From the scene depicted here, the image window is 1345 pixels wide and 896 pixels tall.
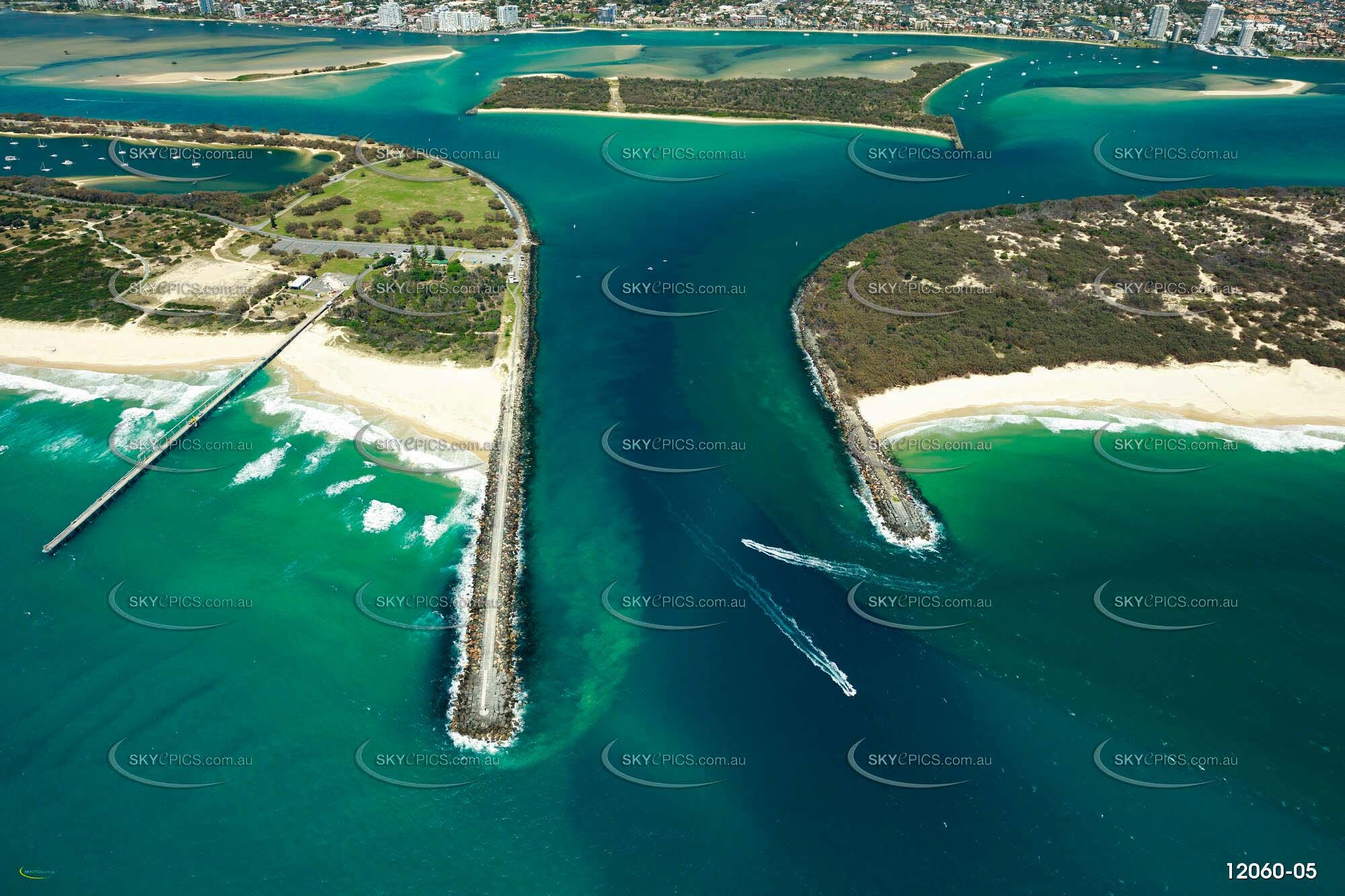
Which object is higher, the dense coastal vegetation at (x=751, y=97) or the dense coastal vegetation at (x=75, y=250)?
the dense coastal vegetation at (x=751, y=97)

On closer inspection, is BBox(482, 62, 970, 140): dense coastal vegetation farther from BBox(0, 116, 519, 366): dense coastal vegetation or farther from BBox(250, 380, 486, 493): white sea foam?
BBox(250, 380, 486, 493): white sea foam

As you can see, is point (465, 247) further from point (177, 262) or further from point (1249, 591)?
point (1249, 591)

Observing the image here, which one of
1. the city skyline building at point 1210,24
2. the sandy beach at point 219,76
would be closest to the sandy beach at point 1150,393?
the sandy beach at point 219,76

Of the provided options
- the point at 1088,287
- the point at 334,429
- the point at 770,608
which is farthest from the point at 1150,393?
the point at 334,429

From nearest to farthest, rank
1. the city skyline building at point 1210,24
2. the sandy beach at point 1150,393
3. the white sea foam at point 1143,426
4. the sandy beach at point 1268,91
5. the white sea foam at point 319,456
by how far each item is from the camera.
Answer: the white sea foam at point 319,456 → the white sea foam at point 1143,426 → the sandy beach at point 1150,393 → the sandy beach at point 1268,91 → the city skyline building at point 1210,24

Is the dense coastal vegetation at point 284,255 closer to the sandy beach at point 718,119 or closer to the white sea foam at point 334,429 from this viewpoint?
the white sea foam at point 334,429

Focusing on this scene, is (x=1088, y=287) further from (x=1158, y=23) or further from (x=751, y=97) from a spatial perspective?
(x=1158, y=23)

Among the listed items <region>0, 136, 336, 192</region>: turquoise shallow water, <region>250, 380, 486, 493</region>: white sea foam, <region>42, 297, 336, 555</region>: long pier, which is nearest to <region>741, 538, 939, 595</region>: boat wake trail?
<region>250, 380, 486, 493</region>: white sea foam
